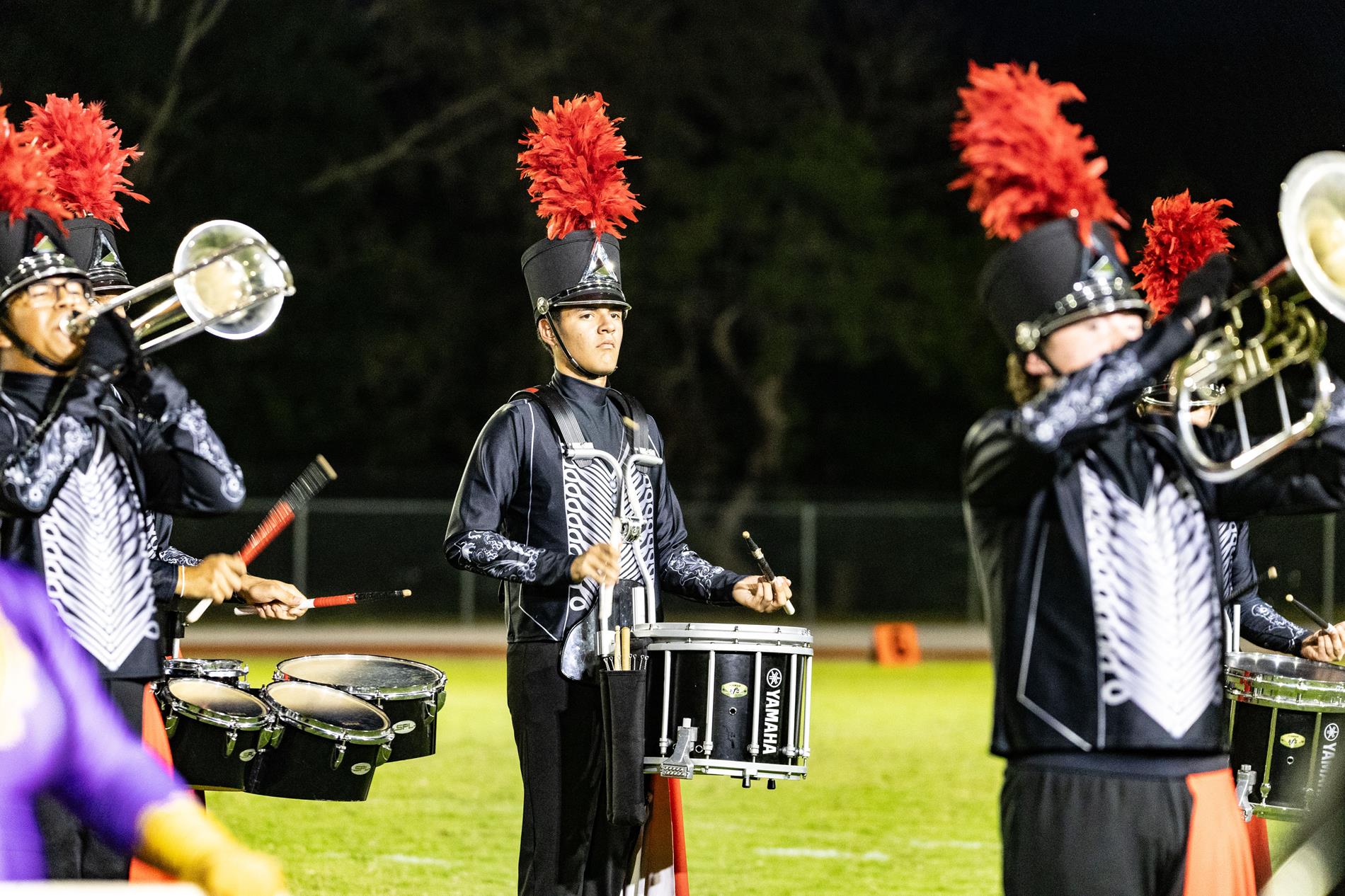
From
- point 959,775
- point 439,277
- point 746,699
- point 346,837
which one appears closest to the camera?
point 746,699

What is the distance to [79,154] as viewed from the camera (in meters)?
5.45

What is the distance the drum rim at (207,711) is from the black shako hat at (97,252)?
1.30 m

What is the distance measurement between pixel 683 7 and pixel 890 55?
3896 millimetres

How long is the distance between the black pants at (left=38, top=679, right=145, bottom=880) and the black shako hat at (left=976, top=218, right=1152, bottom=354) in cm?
237

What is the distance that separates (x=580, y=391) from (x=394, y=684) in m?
1.26

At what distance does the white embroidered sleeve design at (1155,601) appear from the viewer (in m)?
3.64

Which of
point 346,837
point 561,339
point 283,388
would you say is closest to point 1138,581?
point 561,339

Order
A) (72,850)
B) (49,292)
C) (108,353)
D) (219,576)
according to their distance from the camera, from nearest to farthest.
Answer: (72,850) < (108,353) < (49,292) < (219,576)

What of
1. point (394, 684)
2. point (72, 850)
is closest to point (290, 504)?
point (394, 684)

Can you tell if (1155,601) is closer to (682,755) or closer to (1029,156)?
(1029,156)

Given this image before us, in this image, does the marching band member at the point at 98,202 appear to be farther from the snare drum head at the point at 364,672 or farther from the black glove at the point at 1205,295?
the black glove at the point at 1205,295

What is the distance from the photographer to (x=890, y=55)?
31.5m

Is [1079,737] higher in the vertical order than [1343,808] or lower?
higher

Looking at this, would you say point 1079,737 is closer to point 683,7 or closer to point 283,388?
point 283,388
